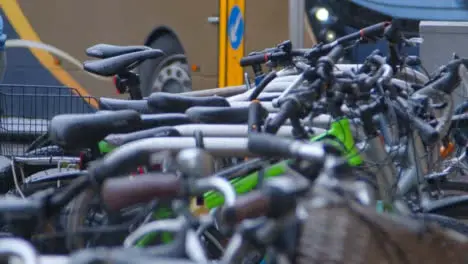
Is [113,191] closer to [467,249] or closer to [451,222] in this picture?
[467,249]

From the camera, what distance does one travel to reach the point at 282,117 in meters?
3.57

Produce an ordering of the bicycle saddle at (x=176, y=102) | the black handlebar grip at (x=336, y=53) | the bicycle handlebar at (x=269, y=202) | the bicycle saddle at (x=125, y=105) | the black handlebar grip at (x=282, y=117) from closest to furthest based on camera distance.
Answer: the bicycle handlebar at (x=269, y=202) < the black handlebar grip at (x=282, y=117) < the bicycle saddle at (x=176, y=102) < the black handlebar grip at (x=336, y=53) < the bicycle saddle at (x=125, y=105)

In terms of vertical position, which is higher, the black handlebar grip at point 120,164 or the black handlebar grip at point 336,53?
the black handlebar grip at point 336,53

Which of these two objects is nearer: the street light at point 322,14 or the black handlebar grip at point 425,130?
the black handlebar grip at point 425,130

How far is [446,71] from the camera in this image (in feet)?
16.6

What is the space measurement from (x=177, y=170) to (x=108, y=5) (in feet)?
28.8

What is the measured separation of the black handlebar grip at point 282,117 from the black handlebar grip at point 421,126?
0.71 meters

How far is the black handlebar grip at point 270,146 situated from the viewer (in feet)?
8.54

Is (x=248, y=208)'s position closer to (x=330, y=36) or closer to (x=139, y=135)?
(x=139, y=135)

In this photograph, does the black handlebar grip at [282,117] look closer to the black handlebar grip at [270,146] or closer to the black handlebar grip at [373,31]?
the black handlebar grip at [270,146]

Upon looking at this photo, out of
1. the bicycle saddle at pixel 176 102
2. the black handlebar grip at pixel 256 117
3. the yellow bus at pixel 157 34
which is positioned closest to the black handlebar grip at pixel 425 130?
the black handlebar grip at pixel 256 117

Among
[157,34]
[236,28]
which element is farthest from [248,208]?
[157,34]

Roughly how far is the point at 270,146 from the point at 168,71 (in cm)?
842

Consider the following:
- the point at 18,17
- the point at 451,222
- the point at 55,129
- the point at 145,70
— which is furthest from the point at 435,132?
the point at 18,17
